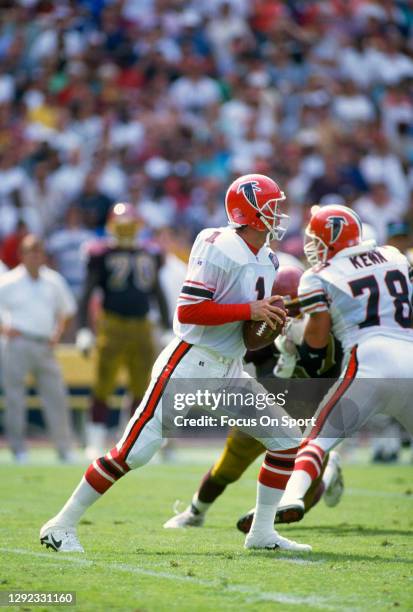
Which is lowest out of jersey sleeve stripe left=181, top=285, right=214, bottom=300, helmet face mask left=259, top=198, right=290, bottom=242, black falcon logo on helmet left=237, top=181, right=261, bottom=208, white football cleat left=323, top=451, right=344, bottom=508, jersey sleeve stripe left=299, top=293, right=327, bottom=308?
white football cleat left=323, top=451, right=344, bottom=508

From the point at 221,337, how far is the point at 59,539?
1.20m

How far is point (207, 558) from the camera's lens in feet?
16.3

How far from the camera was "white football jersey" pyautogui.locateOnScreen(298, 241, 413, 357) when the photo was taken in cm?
571

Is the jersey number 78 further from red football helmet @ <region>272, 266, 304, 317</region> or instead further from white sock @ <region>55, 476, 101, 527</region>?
white sock @ <region>55, 476, 101, 527</region>

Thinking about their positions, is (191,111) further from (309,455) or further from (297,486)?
(297,486)

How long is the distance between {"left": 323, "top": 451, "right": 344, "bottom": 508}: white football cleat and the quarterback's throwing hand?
6.21 ft

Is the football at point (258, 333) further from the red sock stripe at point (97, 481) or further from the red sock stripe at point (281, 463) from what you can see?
the red sock stripe at point (97, 481)

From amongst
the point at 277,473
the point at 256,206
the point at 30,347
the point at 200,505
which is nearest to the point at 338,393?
the point at 277,473

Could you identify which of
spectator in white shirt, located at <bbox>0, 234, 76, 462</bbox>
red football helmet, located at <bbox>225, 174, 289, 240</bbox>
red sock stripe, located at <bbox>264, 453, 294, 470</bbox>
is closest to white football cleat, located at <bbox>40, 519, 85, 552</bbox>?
red sock stripe, located at <bbox>264, 453, 294, 470</bbox>

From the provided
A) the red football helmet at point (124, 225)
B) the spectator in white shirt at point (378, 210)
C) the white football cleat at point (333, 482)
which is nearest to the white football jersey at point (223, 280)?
the white football cleat at point (333, 482)

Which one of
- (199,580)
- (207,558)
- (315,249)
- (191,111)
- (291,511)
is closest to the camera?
(199,580)

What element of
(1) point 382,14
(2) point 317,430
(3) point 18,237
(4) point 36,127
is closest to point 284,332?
(2) point 317,430

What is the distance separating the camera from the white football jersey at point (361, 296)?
5711mm

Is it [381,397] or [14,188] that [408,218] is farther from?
[381,397]
